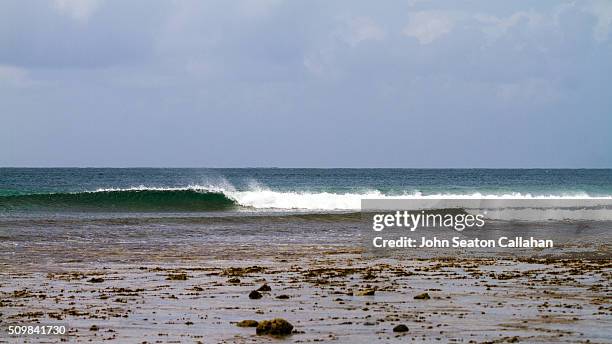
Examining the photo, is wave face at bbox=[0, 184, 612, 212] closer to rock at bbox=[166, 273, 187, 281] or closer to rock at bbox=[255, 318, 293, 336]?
rock at bbox=[166, 273, 187, 281]

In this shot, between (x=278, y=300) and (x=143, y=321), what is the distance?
280 cm

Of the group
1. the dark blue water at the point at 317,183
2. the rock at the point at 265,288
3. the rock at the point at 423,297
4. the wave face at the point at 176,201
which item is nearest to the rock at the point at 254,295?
the rock at the point at 265,288

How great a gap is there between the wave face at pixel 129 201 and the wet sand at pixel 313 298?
29.1 meters

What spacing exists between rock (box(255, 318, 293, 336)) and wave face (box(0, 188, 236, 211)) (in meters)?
40.1

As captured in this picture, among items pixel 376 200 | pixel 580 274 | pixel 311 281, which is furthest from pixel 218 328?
pixel 376 200

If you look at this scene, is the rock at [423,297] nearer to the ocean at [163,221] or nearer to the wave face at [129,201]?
the ocean at [163,221]

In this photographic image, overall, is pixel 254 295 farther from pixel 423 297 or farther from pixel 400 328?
pixel 400 328

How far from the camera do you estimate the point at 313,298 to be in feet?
48.5

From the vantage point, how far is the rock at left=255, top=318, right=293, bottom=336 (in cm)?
1141

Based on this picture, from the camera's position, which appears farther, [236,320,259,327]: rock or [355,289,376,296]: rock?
[355,289,376,296]: rock

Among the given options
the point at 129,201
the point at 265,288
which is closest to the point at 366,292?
the point at 265,288

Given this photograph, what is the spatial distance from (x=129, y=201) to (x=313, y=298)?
42.7 metres

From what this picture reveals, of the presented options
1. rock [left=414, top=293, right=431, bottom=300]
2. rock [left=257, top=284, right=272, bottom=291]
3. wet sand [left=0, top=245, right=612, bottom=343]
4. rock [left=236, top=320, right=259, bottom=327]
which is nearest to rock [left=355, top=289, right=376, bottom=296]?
wet sand [left=0, top=245, right=612, bottom=343]

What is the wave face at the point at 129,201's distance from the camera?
2016 inches
